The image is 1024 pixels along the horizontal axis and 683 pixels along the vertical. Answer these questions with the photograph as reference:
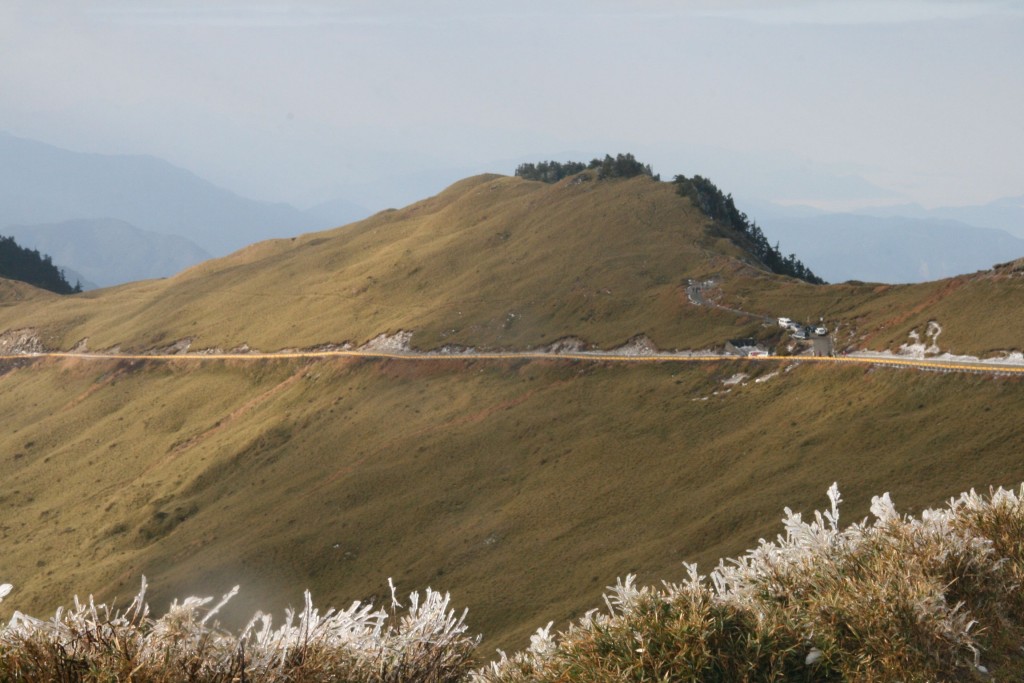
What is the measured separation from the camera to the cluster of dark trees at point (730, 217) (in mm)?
154000

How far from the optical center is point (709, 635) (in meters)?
15.2

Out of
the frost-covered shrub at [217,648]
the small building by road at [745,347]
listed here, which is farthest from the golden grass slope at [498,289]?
the frost-covered shrub at [217,648]

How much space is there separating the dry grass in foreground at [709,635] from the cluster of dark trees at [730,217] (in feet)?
446

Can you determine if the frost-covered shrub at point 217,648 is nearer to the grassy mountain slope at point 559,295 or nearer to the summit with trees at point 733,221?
the grassy mountain slope at point 559,295

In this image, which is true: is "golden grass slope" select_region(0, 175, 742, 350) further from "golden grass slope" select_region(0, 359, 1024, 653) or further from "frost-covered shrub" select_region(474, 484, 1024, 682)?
"frost-covered shrub" select_region(474, 484, 1024, 682)

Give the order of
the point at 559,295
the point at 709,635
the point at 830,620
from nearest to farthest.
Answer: the point at 709,635 → the point at 830,620 → the point at 559,295

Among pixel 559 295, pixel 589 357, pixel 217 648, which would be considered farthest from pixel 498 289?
pixel 217 648

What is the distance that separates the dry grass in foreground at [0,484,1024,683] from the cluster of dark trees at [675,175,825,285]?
13604cm

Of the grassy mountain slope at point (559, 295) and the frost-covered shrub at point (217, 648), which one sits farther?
the grassy mountain slope at point (559, 295)

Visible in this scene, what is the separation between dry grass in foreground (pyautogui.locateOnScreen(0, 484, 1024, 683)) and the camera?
13.3 m

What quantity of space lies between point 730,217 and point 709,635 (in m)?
158

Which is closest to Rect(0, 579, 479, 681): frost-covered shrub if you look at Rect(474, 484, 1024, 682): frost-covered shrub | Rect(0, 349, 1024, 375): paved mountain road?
Rect(474, 484, 1024, 682): frost-covered shrub

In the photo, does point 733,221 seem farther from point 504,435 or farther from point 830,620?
point 830,620

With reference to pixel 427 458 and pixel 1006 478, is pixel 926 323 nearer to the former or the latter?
pixel 1006 478
